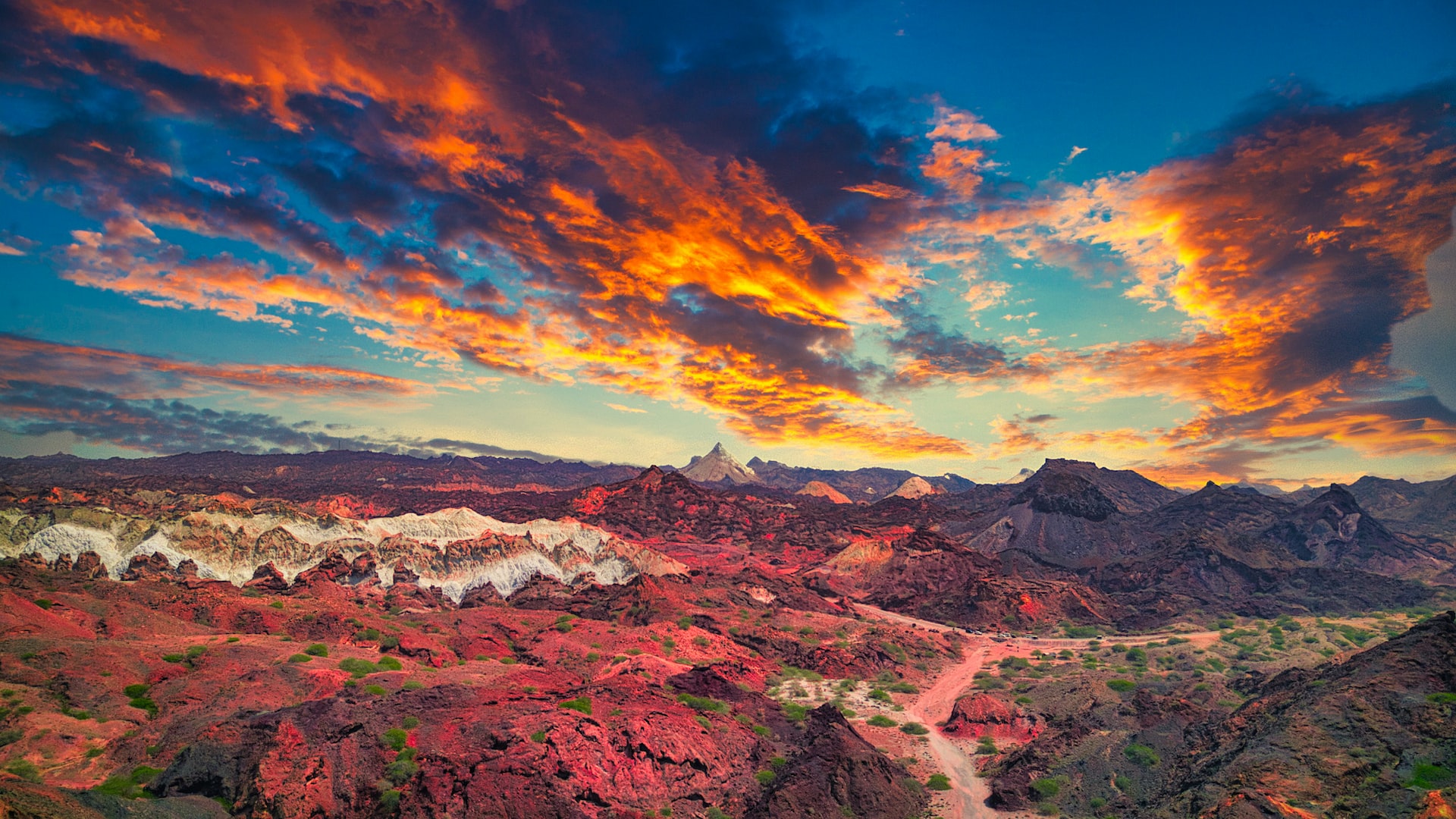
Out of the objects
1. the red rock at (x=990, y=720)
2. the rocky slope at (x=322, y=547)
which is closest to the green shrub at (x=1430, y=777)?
the red rock at (x=990, y=720)

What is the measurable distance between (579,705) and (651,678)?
9736mm

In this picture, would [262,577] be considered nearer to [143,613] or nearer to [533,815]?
[143,613]

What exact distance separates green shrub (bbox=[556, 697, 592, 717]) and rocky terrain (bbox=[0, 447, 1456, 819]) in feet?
1.57

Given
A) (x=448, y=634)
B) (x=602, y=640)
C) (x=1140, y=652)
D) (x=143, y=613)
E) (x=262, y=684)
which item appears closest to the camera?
(x=262, y=684)

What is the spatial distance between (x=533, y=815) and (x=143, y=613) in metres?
23.8

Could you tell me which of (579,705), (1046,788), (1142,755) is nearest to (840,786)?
(1046,788)

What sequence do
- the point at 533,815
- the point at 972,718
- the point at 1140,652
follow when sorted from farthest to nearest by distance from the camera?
the point at 1140,652, the point at 972,718, the point at 533,815

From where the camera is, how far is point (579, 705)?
22.4 m

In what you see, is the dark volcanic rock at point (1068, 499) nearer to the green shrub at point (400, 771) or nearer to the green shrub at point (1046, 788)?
the green shrub at point (1046, 788)

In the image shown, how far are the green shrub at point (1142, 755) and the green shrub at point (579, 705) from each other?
20.3 metres

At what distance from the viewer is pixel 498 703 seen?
73.6 ft

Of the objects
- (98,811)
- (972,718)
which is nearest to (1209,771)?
(972,718)

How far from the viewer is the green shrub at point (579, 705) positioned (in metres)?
22.0

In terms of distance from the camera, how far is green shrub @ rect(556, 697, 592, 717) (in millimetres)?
22047
